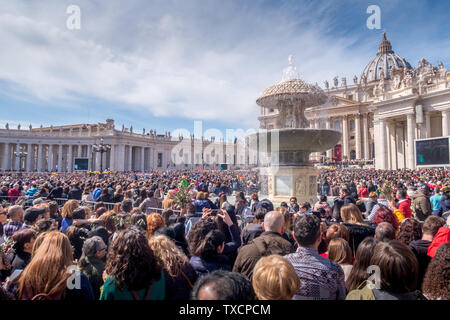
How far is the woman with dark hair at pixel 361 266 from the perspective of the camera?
8.21ft

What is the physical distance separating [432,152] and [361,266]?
28838 mm

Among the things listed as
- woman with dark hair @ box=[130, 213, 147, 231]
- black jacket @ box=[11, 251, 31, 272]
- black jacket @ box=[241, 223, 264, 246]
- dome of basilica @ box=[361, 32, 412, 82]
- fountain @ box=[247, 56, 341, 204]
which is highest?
dome of basilica @ box=[361, 32, 412, 82]

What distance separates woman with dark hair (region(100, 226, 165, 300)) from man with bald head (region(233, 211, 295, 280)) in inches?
39.0

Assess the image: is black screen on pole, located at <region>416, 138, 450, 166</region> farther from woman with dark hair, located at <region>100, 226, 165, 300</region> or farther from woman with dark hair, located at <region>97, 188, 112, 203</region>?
woman with dark hair, located at <region>100, 226, 165, 300</region>

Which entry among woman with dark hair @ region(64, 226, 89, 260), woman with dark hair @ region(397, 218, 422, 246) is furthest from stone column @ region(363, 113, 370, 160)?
woman with dark hair @ region(64, 226, 89, 260)

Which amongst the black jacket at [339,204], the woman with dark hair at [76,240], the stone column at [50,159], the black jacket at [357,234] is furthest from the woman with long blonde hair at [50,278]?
the stone column at [50,159]

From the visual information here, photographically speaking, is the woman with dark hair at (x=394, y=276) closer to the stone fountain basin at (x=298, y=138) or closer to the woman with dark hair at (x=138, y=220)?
the woman with dark hair at (x=138, y=220)

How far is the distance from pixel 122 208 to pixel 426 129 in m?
37.0

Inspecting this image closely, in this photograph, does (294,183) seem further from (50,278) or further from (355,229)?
(50,278)

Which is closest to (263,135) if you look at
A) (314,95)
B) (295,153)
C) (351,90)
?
(295,153)

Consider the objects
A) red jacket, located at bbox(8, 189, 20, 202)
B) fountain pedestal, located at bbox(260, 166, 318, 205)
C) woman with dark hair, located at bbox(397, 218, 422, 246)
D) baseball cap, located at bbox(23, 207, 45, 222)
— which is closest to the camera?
woman with dark hair, located at bbox(397, 218, 422, 246)

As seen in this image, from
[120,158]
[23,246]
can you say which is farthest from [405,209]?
[120,158]

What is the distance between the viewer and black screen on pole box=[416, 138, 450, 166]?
24.0 metres
